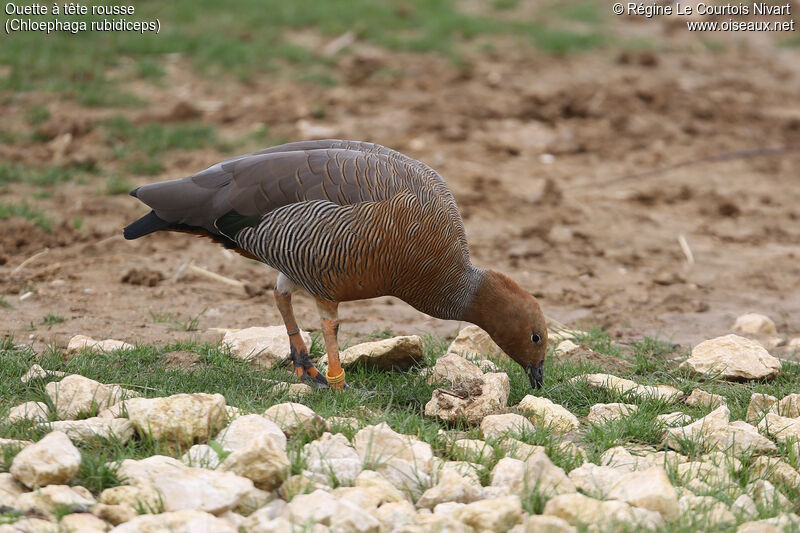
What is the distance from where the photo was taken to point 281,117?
10414 mm

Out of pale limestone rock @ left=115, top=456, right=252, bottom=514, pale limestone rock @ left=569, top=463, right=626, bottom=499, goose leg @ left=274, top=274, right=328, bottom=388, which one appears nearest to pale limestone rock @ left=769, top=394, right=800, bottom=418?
pale limestone rock @ left=569, top=463, right=626, bottom=499

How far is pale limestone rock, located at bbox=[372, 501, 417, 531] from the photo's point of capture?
350 cm

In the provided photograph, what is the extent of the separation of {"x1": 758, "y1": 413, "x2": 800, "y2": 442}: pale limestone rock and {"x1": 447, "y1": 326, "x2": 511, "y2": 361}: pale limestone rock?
1.68 m

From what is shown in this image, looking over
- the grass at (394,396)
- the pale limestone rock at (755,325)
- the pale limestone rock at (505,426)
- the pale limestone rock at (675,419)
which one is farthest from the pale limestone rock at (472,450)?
the pale limestone rock at (755,325)

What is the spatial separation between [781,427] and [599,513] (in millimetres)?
1472

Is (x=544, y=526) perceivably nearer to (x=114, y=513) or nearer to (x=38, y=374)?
(x=114, y=513)

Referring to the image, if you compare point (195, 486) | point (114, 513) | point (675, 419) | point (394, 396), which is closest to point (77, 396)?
point (114, 513)

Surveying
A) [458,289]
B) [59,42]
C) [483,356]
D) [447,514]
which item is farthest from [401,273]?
[59,42]

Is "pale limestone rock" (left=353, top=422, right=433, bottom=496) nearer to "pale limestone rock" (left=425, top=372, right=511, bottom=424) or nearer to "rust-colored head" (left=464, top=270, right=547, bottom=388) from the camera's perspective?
"pale limestone rock" (left=425, top=372, right=511, bottom=424)

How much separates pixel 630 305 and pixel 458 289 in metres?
2.25

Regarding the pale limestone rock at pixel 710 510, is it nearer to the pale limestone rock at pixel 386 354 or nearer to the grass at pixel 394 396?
the grass at pixel 394 396

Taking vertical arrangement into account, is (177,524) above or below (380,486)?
above

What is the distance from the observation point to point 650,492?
367 centimetres

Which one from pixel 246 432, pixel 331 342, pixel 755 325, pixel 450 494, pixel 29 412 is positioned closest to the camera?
pixel 450 494
